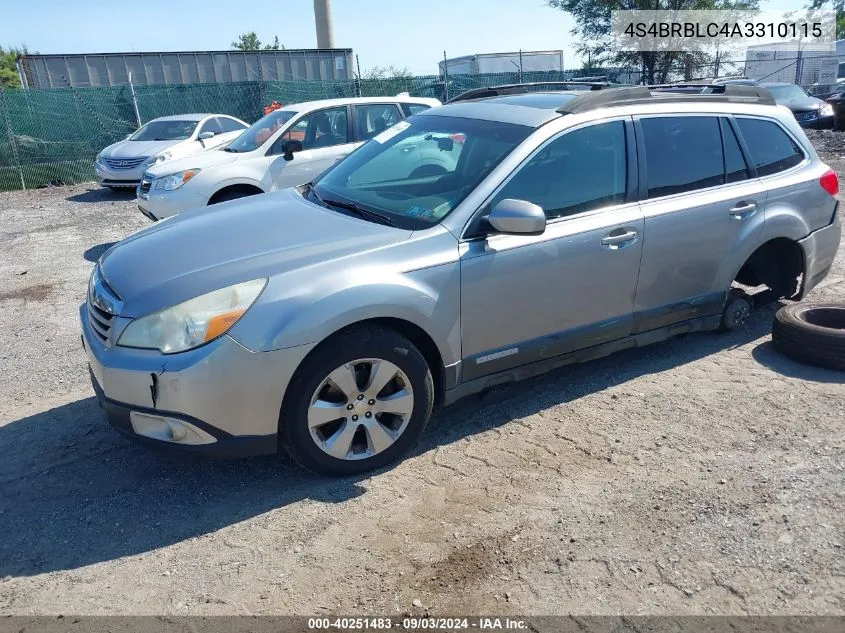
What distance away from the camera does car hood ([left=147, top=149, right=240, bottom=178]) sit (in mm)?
8859

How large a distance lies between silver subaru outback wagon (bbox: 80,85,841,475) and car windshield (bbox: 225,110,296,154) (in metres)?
4.73

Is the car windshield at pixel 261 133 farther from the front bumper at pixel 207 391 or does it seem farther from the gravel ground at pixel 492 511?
the front bumper at pixel 207 391

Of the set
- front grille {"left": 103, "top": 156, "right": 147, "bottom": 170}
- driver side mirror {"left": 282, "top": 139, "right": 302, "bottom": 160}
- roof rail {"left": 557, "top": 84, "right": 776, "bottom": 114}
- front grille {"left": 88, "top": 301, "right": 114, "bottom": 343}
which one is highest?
roof rail {"left": 557, "top": 84, "right": 776, "bottom": 114}

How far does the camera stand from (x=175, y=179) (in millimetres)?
8797

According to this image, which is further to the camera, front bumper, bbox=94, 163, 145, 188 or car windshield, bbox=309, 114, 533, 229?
front bumper, bbox=94, 163, 145, 188

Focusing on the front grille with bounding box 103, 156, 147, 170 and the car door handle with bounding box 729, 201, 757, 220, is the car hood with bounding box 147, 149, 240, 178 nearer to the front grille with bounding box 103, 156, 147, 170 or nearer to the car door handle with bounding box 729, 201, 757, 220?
the front grille with bounding box 103, 156, 147, 170

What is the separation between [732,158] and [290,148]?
5.71m

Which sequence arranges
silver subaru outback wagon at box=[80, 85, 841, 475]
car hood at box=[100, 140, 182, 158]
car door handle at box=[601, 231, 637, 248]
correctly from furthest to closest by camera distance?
car hood at box=[100, 140, 182, 158] < car door handle at box=[601, 231, 637, 248] < silver subaru outback wagon at box=[80, 85, 841, 475]

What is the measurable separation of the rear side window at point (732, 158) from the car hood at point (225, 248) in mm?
2498

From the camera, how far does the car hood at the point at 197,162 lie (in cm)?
886

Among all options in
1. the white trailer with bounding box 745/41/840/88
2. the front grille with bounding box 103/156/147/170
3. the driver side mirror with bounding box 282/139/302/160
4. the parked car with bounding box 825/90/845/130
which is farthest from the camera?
the white trailer with bounding box 745/41/840/88

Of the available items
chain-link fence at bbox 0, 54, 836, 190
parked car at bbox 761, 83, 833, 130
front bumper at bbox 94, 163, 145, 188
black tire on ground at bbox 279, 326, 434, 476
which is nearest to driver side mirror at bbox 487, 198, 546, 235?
black tire on ground at bbox 279, 326, 434, 476

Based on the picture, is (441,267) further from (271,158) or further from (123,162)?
(123,162)

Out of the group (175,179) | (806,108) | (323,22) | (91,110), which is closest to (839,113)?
(806,108)
